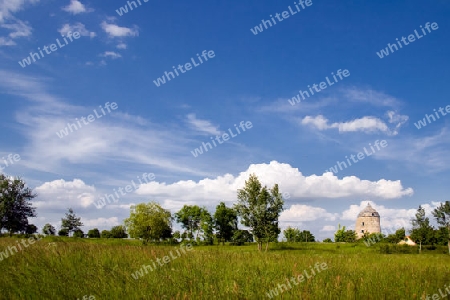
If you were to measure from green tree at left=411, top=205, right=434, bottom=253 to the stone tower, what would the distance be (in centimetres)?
8311

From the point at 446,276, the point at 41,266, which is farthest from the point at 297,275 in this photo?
the point at 41,266

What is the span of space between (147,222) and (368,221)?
117 metres

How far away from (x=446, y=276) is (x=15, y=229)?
79.6 m

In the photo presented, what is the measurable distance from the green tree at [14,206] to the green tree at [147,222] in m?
20.3

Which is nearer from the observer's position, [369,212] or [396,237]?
[396,237]

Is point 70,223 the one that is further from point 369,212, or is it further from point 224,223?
point 369,212

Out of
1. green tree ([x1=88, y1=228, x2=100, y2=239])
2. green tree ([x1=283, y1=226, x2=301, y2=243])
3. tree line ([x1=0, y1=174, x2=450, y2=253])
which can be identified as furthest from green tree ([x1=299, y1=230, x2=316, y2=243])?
green tree ([x1=88, y1=228, x2=100, y2=239])

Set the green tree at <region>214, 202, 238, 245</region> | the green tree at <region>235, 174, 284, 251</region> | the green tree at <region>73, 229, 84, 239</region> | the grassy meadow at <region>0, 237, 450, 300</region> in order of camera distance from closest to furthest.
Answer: the grassy meadow at <region>0, 237, 450, 300</region>
the green tree at <region>235, 174, 284, 251</region>
the green tree at <region>214, 202, 238, 245</region>
the green tree at <region>73, 229, 84, 239</region>

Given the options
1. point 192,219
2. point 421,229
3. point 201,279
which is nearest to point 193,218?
point 192,219

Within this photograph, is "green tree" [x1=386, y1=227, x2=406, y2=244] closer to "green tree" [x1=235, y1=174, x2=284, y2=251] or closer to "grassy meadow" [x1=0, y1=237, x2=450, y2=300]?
"green tree" [x1=235, y1=174, x2=284, y2=251]

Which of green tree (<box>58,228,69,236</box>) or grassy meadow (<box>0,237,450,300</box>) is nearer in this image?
grassy meadow (<box>0,237,450,300</box>)

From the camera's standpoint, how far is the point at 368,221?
15612 cm

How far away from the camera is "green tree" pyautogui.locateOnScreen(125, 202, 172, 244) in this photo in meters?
75.6

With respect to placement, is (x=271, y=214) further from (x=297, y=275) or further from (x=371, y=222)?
(x=371, y=222)
